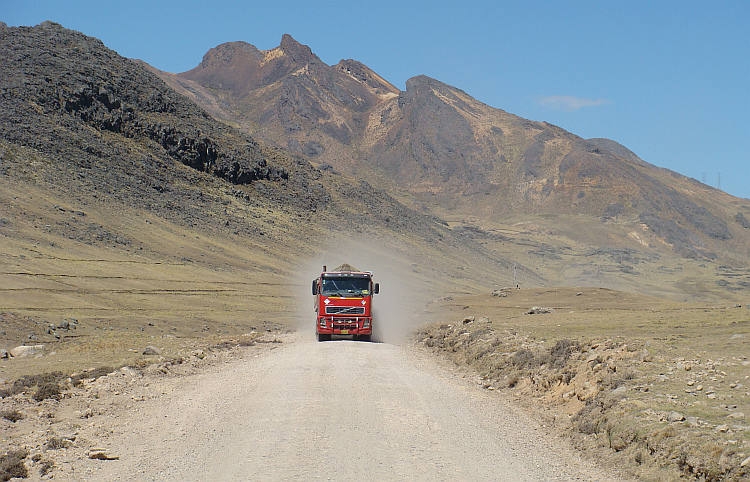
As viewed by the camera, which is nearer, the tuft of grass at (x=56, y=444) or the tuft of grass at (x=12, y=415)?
the tuft of grass at (x=56, y=444)

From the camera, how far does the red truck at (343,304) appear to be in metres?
28.3

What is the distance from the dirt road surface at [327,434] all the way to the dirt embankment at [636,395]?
2.52ft

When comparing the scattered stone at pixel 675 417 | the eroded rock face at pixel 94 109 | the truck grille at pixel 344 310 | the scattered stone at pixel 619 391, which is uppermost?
the eroded rock face at pixel 94 109

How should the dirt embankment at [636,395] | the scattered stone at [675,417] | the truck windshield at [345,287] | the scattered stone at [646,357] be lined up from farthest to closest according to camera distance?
1. the truck windshield at [345,287]
2. the scattered stone at [646,357]
3. the scattered stone at [675,417]
4. the dirt embankment at [636,395]

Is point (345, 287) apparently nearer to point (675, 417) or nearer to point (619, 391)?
point (619, 391)

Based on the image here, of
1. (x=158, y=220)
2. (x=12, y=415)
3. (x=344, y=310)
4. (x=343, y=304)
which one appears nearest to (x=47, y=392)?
(x=12, y=415)

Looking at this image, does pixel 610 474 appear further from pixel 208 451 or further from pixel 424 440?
pixel 208 451

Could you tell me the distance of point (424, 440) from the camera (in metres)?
11.1

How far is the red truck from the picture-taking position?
92.9ft

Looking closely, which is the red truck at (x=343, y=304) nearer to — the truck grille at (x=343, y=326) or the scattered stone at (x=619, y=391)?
the truck grille at (x=343, y=326)

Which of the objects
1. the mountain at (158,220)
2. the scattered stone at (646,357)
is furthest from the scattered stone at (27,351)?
the scattered stone at (646,357)

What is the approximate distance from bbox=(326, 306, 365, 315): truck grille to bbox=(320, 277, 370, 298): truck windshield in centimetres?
51

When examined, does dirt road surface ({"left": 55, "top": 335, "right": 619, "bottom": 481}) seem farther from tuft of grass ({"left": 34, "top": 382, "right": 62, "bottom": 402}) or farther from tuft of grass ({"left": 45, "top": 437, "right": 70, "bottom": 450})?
tuft of grass ({"left": 34, "top": 382, "right": 62, "bottom": 402})

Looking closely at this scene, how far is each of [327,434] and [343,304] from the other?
17220 millimetres
